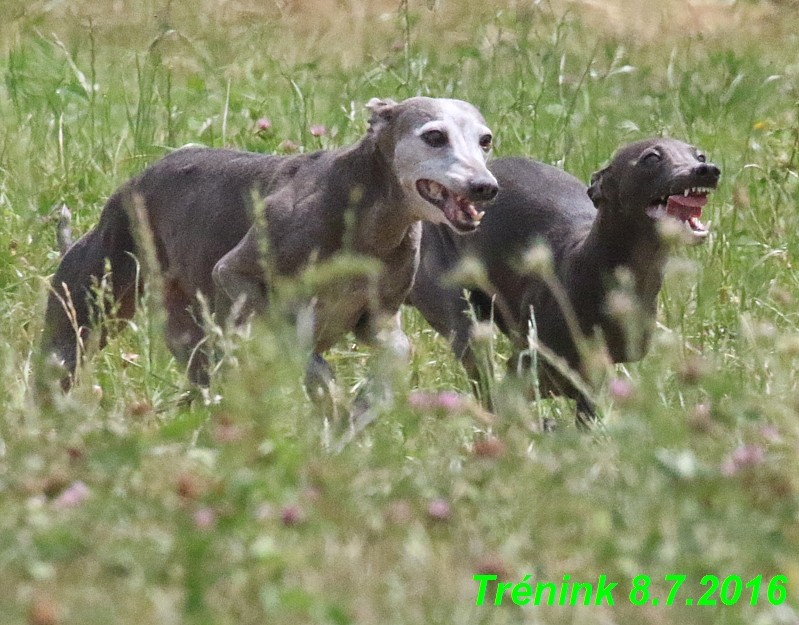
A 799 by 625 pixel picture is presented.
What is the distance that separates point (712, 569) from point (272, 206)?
9.41ft

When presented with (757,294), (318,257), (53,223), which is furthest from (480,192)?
(53,223)

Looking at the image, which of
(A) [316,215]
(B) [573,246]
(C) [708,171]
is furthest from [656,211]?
(A) [316,215]

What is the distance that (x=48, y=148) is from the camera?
25.0 ft

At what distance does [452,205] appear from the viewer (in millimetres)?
5004

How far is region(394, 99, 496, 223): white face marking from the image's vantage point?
16.3 feet

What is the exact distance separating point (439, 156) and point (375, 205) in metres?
0.28

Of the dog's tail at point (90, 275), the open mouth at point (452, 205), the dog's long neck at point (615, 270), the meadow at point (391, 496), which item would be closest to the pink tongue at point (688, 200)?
the dog's long neck at point (615, 270)

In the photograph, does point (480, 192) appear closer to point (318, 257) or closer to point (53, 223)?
point (318, 257)

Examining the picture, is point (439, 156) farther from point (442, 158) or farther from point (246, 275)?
point (246, 275)

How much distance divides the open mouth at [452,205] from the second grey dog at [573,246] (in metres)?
0.29

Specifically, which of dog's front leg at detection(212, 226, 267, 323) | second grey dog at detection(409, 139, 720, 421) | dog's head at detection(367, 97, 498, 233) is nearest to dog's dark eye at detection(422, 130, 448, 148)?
dog's head at detection(367, 97, 498, 233)

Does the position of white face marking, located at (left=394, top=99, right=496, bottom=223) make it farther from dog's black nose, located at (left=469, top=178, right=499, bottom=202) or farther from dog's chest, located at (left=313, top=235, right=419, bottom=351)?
dog's chest, located at (left=313, top=235, right=419, bottom=351)

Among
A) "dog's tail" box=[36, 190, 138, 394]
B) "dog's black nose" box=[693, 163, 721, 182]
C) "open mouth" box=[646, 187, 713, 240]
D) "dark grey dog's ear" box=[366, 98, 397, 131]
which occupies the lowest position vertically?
"dog's tail" box=[36, 190, 138, 394]

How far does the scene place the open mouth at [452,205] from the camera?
493cm
